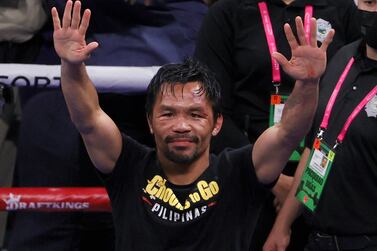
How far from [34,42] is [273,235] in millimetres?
1100

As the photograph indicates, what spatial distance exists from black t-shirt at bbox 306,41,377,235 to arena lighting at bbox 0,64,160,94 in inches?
26.1

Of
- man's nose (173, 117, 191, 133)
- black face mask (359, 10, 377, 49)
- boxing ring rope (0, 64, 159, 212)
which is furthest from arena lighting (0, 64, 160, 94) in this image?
black face mask (359, 10, 377, 49)

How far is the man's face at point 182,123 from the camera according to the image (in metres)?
2.09

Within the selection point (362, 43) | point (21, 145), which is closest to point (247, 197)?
point (362, 43)

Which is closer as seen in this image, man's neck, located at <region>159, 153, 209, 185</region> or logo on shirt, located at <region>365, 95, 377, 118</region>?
man's neck, located at <region>159, 153, 209, 185</region>

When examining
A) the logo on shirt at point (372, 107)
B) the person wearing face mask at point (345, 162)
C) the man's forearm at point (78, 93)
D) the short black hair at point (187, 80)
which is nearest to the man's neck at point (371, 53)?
the person wearing face mask at point (345, 162)

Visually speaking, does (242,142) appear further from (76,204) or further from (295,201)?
(76,204)

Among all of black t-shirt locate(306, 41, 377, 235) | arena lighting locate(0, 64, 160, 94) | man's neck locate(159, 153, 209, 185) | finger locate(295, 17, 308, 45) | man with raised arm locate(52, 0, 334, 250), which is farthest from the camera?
arena lighting locate(0, 64, 160, 94)

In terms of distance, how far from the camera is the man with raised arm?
2041mm

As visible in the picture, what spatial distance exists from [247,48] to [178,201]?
0.70 m

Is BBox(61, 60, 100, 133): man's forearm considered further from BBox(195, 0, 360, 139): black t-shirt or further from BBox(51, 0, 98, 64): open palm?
BBox(195, 0, 360, 139): black t-shirt

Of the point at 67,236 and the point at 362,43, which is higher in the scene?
the point at 362,43

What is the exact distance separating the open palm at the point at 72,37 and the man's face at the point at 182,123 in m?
0.27

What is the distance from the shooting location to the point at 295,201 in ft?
8.46
